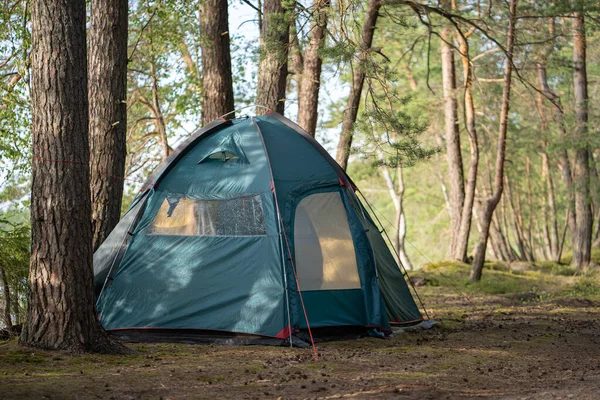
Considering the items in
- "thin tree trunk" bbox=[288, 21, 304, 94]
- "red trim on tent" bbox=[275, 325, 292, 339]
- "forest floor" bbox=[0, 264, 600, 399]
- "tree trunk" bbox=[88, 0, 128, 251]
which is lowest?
"forest floor" bbox=[0, 264, 600, 399]

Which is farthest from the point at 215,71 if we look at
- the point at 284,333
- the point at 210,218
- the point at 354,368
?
the point at 354,368

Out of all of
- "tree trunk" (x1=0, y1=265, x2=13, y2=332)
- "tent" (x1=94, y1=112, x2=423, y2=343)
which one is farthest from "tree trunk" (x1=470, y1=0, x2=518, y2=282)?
"tree trunk" (x1=0, y1=265, x2=13, y2=332)

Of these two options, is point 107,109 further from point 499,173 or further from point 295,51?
point 499,173

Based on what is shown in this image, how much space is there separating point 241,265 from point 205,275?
1.24ft

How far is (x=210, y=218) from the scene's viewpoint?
7.28 m

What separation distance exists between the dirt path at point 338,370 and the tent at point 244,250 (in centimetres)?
39

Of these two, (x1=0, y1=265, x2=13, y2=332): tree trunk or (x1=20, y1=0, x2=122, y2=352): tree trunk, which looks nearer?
(x1=20, y1=0, x2=122, y2=352): tree trunk

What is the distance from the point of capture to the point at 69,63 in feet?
18.2

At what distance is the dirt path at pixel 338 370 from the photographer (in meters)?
4.62

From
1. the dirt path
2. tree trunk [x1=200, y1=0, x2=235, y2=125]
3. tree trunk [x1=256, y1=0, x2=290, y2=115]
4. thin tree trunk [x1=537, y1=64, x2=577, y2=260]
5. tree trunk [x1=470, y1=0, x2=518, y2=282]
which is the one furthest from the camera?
thin tree trunk [x1=537, y1=64, x2=577, y2=260]

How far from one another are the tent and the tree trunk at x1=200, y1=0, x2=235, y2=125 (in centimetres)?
202

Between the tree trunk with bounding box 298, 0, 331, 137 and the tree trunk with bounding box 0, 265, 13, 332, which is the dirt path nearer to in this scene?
the tree trunk with bounding box 0, 265, 13, 332

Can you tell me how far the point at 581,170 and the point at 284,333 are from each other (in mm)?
11499

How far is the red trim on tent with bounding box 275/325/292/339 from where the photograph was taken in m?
6.69
